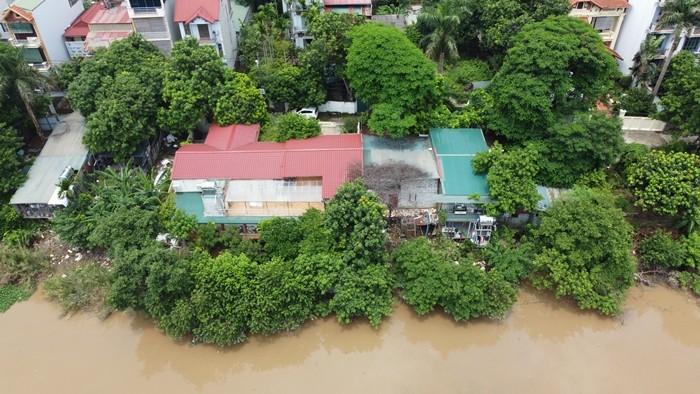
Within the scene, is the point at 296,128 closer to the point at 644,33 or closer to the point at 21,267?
the point at 21,267

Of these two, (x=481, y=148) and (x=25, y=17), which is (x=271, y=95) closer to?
(x=481, y=148)

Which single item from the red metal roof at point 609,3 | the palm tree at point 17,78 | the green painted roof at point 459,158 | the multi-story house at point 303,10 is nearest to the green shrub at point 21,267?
the palm tree at point 17,78

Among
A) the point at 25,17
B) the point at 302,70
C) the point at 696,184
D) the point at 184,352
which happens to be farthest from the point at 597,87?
the point at 25,17

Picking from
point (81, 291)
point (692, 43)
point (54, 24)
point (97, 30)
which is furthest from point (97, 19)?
point (692, 43)

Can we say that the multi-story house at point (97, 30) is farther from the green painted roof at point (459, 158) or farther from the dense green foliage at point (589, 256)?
the dense green foliage at point (589, 256)

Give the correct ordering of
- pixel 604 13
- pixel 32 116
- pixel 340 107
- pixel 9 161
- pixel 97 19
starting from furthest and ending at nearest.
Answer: pixel 604 13, pixel 97 19, pixel 340 107, pixel 32 116, pixel 9 161

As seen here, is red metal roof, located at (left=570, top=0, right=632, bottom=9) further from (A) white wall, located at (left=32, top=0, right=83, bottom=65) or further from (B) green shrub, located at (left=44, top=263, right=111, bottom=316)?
(A) white wall, located at (left=32, top=0, right=83, bottom=65)
